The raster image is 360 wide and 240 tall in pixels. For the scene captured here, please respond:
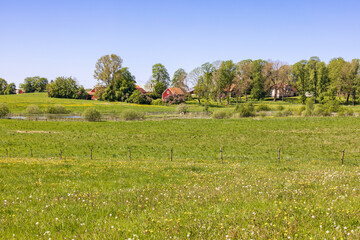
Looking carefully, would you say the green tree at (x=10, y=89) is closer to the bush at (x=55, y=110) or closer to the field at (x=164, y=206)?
the bush at (x=55, y=110)

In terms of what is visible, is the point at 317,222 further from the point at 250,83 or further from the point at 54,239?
the point at 250,83

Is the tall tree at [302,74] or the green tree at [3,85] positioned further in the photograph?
the green tree at [3,85]

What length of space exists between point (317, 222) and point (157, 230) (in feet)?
11.8

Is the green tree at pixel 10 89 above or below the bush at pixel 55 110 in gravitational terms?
above

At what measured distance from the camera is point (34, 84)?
17888 cm

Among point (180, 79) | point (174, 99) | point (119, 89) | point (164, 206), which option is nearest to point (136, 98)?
point (119, 89)

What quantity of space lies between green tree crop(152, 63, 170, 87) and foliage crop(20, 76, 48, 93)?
3885 inches

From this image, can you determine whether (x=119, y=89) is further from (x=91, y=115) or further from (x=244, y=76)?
(x=244, y=76)

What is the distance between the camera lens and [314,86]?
102125 millimetres

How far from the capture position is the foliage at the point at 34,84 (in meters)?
178

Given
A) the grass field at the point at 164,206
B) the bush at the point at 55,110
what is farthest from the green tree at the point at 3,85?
the grass field at the point at 164,206

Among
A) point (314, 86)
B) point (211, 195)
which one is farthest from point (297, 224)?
point (314, 86)

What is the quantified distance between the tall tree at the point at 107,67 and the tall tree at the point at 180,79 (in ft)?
114

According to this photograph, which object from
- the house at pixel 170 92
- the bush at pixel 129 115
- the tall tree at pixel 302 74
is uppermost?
the tall tree at pixel 302 74
